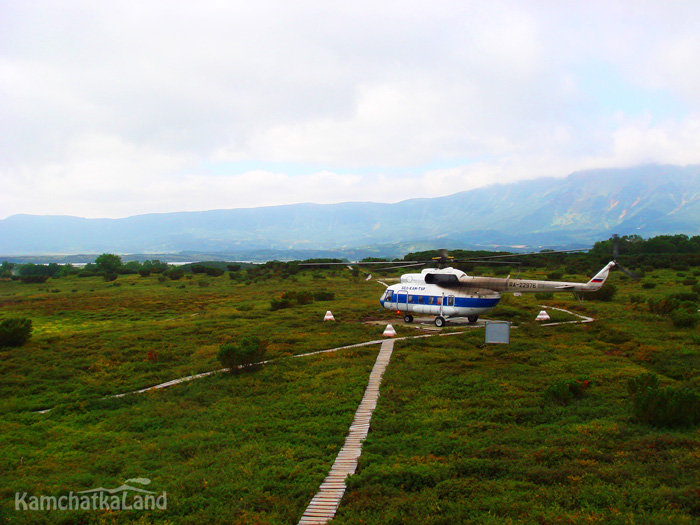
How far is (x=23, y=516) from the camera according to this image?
1220 centimetres

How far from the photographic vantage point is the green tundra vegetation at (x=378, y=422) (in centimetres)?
1226

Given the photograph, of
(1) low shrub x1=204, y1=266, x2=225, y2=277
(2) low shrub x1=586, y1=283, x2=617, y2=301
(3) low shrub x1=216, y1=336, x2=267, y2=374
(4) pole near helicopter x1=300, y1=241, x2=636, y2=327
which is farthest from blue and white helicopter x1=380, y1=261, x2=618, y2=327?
(1) low shrub x1=204, y1=266, x2=225, y2=277

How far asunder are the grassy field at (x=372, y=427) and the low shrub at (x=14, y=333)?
1.02 m

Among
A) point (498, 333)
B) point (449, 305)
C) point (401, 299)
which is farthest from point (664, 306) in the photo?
point (401, 299)

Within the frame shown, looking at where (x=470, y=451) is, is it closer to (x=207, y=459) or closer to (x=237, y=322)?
(x=207, y=459)

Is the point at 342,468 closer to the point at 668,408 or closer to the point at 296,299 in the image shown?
the point at 668,408

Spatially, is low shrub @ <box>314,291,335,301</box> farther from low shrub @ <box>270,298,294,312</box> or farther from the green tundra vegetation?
the green tundra vegetation

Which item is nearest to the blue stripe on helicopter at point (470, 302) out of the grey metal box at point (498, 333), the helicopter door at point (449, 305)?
the helicopter door at point (449, 305)

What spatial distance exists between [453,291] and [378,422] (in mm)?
19935

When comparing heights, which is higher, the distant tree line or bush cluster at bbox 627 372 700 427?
the distant tree line

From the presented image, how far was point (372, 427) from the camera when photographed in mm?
17672

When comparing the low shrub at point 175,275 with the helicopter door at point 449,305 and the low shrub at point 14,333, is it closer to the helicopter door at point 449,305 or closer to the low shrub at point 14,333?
the low shrub at point 14,333

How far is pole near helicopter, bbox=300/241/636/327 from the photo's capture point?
3397 centimetres

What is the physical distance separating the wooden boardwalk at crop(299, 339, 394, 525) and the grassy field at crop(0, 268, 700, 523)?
30 cm
